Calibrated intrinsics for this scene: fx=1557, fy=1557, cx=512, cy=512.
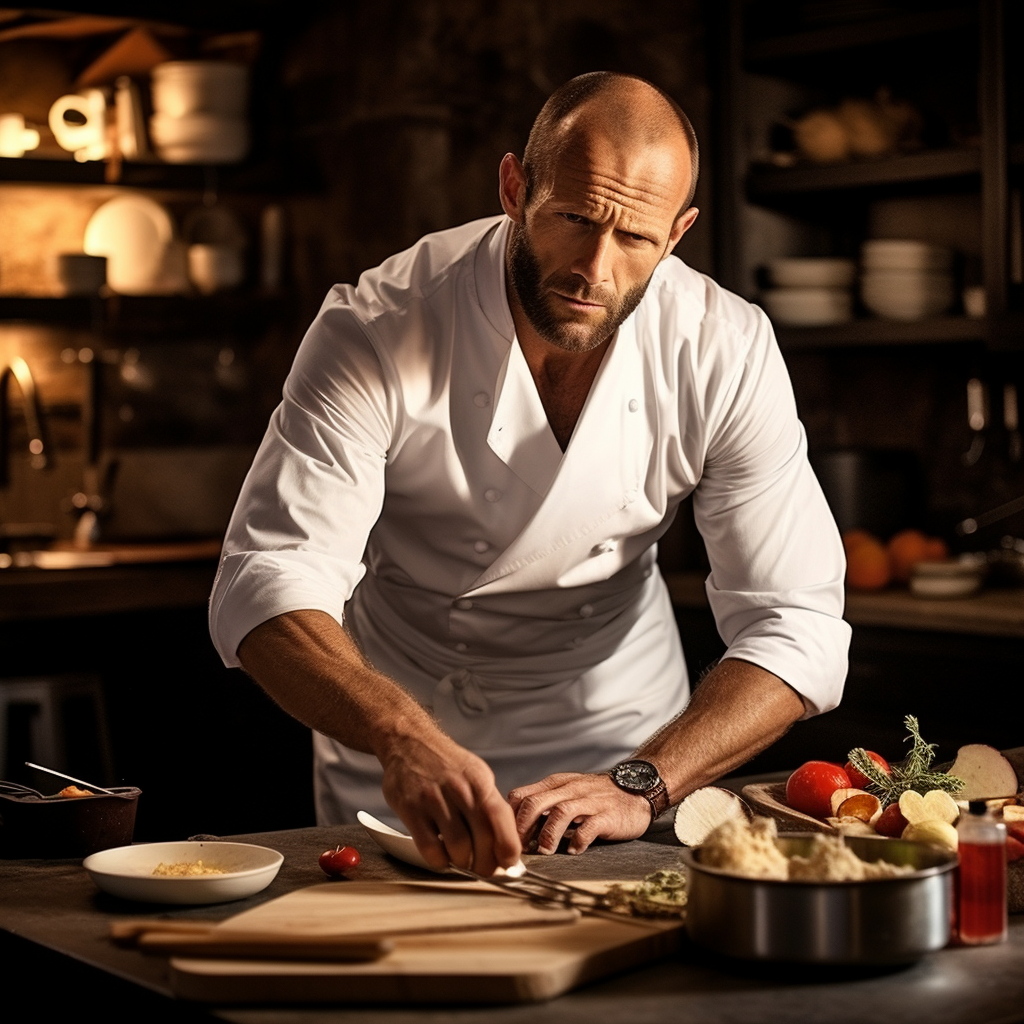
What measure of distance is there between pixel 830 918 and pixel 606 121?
1.02 meters

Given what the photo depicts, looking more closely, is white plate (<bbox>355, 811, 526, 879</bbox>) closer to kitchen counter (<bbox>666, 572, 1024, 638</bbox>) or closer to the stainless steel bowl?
the stainless steel bowl

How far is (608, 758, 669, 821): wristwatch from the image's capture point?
162 centimetres

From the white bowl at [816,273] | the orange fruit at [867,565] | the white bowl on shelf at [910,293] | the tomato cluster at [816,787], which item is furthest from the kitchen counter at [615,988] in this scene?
the white bowl at [816,273]

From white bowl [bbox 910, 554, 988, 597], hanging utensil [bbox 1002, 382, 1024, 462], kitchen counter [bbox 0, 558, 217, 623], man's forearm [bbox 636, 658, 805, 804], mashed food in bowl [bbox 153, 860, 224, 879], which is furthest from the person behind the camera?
hanging utensil [bbox 1002, 382, 1024, 462]

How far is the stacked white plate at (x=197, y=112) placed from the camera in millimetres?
4254

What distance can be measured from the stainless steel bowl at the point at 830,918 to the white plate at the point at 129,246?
3451 millimetres

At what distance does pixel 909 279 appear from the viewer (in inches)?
145

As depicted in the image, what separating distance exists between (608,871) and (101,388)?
10.7 feet

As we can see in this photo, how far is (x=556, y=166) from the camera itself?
1.81m

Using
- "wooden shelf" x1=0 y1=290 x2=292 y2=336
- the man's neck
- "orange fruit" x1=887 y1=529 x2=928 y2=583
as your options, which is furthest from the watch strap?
"wooden shelf" x1=0 y1=290 x2=292 y2=336

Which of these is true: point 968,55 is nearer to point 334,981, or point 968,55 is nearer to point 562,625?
point 562,625

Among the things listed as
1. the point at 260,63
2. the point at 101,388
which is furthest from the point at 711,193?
the point at 101,388

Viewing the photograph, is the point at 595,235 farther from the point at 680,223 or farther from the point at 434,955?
the point at 434,955

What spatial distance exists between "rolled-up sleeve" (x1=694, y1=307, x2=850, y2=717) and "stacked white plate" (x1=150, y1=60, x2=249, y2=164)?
260 cm
